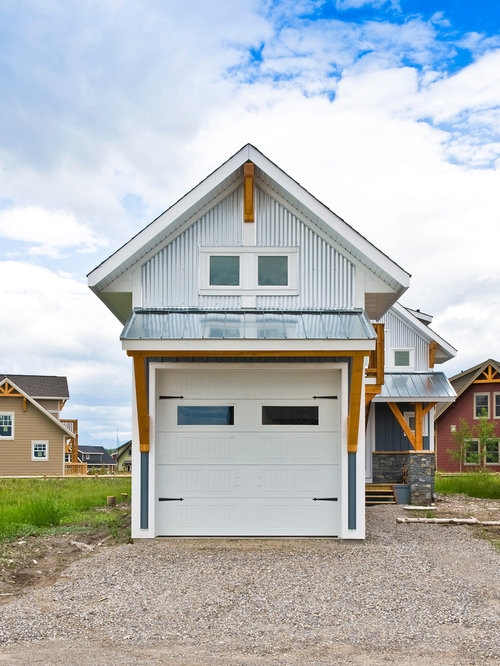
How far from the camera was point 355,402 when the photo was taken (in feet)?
37.3

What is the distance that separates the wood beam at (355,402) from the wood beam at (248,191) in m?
3.26

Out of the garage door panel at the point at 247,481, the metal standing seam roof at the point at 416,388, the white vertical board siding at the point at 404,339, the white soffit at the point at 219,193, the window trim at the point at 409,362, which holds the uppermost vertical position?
the white soffit at the point at 219,193

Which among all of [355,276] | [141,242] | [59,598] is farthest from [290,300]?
[59,598]

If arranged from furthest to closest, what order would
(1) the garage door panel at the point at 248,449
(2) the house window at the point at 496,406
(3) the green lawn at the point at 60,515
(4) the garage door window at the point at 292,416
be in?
(2) the house window at the point at 496,406 < (3) the green lawn at the point at 60,515 < (4) the garage door window at the point at 292,416 < (1) the garage door panel at the point at 248,449

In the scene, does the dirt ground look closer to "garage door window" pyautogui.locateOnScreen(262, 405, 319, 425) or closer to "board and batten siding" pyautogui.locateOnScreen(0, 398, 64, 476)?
"garage door window" pyautogui.locateOnScreen(262, 405, 319, 425)

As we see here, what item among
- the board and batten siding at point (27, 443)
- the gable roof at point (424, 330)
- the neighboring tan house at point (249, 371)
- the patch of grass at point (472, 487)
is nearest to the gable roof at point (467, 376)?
the patch of grass at point (472, 487)

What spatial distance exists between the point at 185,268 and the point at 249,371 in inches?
86.8

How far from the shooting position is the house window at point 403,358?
21094mm

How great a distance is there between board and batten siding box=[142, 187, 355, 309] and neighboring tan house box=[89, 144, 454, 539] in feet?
0.06

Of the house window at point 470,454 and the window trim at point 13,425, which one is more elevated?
the window trim at point 13,425

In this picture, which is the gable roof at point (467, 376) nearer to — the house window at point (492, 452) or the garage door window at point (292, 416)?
the house window at point (492, 452)

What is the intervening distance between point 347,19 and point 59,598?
11.1 metres

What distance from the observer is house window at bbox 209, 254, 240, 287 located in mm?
12266

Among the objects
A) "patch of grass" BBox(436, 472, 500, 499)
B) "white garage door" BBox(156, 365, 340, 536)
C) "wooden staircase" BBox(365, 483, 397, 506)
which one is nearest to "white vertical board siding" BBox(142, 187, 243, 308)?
"white garage door" BBox(156, 365, 340, 536)
